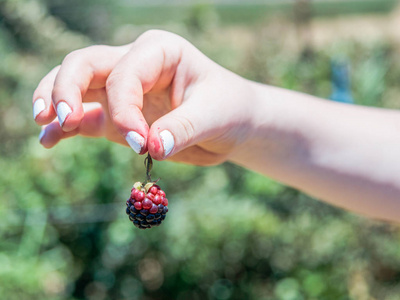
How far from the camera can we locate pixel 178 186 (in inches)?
93.7

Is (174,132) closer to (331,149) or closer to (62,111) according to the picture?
(62,111)

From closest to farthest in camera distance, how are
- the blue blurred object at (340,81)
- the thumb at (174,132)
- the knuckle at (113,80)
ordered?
the thumb at (174,132) → the knuckle at (113,80) → the blue blurred object at (340,81)

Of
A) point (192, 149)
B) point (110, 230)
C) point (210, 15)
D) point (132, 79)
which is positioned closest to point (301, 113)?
point (192, 149)

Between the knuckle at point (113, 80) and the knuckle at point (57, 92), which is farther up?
the knuckle at point (113, 80)

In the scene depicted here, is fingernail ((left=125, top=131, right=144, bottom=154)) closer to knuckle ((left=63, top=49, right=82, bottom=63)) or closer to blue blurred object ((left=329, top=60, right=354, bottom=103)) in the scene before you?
knuckle ((left=63, top=49, right=82, bottom=63))

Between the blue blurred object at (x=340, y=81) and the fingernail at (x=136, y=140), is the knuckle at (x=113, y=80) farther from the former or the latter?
the blue blurred object at (x=340, y=81)

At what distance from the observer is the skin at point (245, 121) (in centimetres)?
96

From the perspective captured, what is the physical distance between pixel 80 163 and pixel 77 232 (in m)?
0.30

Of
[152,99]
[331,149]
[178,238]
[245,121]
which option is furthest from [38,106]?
[178,238]

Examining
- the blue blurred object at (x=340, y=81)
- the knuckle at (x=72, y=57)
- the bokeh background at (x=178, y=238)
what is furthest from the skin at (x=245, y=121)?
the blue blurred object at (x=340, y=81)

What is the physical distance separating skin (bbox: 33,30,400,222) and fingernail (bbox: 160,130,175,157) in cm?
10

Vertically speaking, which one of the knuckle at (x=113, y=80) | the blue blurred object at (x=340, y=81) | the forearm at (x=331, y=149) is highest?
the knuckle at (x=113, y=80)

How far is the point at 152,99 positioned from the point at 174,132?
0.30m

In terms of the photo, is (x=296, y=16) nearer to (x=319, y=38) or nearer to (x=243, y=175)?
(x=319, y=38)
